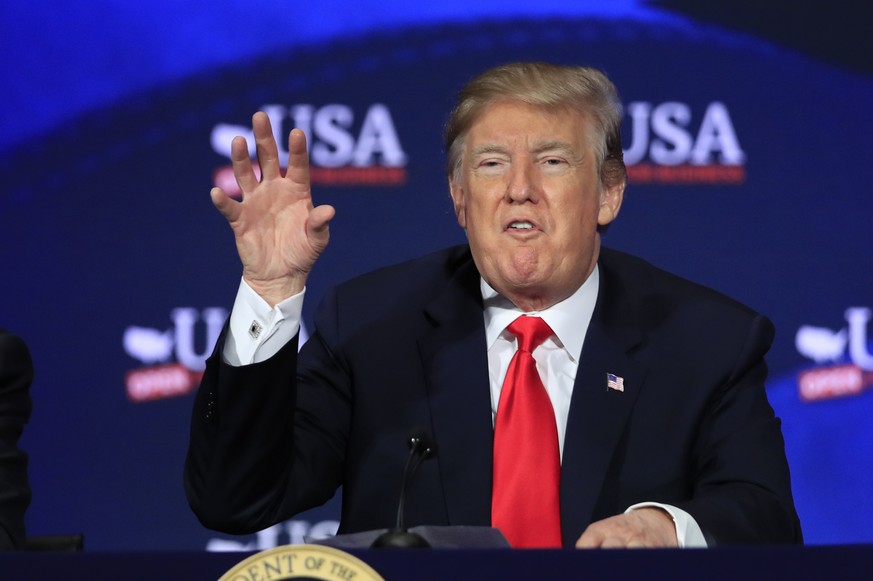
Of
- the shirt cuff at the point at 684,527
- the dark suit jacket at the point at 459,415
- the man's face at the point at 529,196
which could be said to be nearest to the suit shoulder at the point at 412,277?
the dark suit jacket at the point at 459,415

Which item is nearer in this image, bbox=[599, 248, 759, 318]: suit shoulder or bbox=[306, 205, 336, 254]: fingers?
bbox=[306, 205, 336, 254]: fingers

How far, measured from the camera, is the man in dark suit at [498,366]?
6.56 feet

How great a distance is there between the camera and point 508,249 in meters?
2.20

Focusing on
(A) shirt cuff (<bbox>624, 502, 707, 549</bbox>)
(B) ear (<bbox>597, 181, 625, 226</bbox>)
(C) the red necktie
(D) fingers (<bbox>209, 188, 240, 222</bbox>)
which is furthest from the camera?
(B) ear (<bbox>597, 181, 625, 226</bbox>)

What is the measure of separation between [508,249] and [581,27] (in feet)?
4.61

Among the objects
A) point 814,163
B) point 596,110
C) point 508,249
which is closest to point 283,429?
point 508,249

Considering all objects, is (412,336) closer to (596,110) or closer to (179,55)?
(596,110)

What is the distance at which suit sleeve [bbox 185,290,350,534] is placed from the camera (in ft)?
6.47

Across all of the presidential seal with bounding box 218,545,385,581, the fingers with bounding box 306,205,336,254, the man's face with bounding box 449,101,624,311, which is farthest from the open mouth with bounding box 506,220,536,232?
the presidential seal with bounding box 218,545,385,581

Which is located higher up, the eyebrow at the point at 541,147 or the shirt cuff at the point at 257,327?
the eyebrow at the point at 541,147

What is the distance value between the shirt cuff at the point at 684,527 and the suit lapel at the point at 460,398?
410 mm

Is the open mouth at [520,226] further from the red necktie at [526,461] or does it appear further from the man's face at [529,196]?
the red necktie at [526,461]

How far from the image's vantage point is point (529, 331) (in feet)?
7.28

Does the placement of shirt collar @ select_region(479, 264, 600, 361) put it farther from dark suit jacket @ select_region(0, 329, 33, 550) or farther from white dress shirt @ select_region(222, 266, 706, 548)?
dark suit jacket @ select_region(0, 329, 33, 550)
